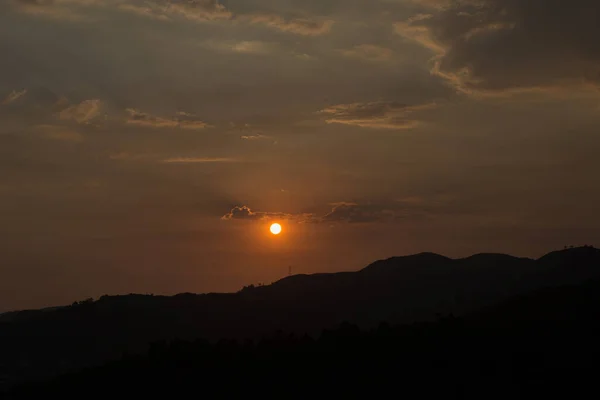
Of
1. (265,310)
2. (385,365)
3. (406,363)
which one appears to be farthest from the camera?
(265,310)

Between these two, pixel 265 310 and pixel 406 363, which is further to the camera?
pixel 265 310

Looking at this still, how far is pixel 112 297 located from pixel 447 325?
13253cm

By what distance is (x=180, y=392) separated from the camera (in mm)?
69938

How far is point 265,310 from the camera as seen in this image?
189m

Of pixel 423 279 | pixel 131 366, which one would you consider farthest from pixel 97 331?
pixel 131 366

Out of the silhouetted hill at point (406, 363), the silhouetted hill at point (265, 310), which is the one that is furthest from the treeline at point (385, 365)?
the silhouetted hill at point (265, 310)

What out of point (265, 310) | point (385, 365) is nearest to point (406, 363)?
point (385, 365)

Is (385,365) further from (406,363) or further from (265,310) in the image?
(265,310)

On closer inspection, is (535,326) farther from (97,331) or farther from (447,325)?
(97,331)

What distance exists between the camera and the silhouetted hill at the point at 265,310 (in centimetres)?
16062

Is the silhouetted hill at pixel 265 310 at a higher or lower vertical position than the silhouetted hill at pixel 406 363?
higher

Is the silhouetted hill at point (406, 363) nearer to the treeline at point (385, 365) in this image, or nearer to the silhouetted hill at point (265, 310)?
the treeline at point (385, 365)

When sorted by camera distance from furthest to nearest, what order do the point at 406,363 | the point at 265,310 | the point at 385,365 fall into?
the point at 265,310, the point at 385,365, the point at 406,363

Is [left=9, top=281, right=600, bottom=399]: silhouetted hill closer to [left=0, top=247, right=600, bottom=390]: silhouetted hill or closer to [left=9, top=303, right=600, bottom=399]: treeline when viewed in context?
[left=9, top=303, right=600, bottom=399]: treeline
